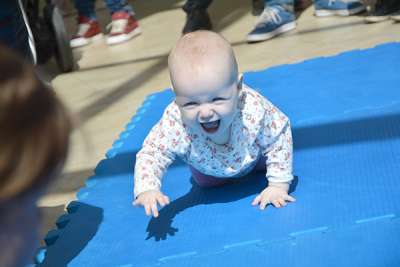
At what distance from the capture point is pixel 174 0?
16.3 feet

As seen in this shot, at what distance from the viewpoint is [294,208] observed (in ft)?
5.61

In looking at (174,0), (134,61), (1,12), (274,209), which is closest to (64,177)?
(1,12)

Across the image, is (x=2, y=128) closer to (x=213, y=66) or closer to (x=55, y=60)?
(x=213, y=66)

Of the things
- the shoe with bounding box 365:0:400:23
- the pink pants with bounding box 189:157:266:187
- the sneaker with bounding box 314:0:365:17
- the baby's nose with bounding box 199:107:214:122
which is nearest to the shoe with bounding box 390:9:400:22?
the shoe with bounding box 365:0:400:23

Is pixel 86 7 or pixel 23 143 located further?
pixel 86 7

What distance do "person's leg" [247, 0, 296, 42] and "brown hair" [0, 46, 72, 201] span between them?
263 centimetres

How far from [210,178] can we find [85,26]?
249 centimetres

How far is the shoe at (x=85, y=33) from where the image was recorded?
4.10 metres

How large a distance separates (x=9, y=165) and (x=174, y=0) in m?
4.34

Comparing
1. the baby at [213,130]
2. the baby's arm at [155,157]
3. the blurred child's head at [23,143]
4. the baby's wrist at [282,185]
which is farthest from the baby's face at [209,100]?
the blurred child's head at [23,143]

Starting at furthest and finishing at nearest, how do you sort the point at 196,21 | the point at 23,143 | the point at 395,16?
the point at 196,21, the point at 395,16, the point at 23,143

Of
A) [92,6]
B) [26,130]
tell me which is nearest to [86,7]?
[92,6]

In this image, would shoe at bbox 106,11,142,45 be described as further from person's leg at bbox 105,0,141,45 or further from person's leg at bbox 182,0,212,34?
person's leg at bbox 182,0,212,34

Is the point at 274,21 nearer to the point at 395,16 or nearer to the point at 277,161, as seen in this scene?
the point at 395,16
